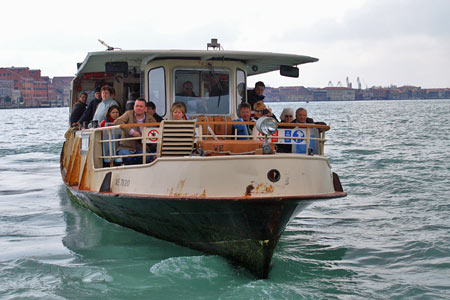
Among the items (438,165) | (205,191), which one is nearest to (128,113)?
(205,191)

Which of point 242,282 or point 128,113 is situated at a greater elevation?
point 128,113

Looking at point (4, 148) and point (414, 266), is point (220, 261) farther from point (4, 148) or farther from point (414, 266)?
point (4, 148)

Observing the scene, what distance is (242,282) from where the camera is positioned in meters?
8.78

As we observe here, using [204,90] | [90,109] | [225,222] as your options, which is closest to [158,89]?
[204,90]

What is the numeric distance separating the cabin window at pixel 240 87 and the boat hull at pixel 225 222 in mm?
2811

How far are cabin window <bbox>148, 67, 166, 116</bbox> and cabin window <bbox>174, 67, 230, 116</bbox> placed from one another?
0.22m

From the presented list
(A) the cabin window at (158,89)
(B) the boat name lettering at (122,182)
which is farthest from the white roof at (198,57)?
(B) the boat name lettering at (122,182)

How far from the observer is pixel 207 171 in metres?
8.42

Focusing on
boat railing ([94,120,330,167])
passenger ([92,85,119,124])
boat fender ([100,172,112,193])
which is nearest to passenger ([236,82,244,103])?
boat railing ([94,120,330,167])

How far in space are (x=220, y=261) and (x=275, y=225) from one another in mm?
1177

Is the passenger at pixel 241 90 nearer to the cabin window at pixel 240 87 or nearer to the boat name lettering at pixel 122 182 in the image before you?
the cabin window at pixel 240 87

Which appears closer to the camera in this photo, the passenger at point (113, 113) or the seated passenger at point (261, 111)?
the seated passenger at point (261, 111)

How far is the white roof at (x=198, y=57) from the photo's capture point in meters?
10.3

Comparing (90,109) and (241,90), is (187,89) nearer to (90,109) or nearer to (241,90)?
(241,90)
